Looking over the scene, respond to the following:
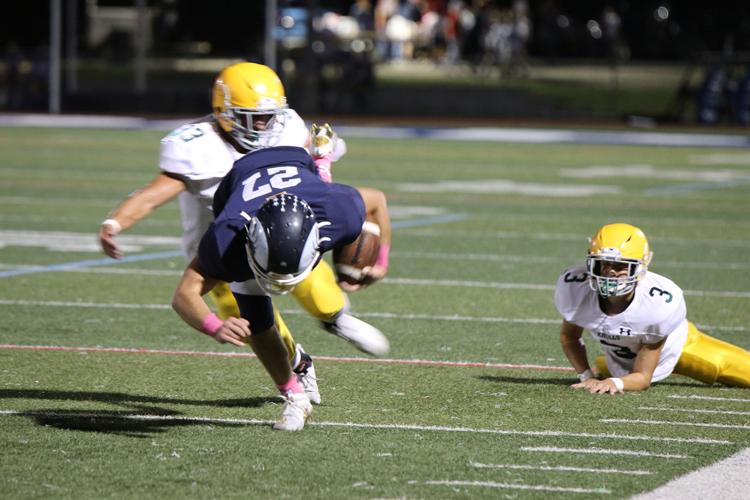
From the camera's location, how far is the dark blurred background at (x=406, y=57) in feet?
93.4

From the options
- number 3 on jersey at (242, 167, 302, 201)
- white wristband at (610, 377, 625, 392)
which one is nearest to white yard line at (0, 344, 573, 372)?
white wristband at (610, 377, 625, 392)

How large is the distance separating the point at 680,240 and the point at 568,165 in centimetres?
752

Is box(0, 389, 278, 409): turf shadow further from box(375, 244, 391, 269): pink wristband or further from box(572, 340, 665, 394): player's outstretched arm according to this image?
box(572, 340, 665, 394): player's outstretched arm

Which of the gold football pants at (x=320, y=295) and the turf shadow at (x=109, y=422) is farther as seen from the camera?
the gold football pants at (x=320, y=295)

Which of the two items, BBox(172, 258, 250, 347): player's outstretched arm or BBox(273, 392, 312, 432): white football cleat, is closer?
BBox(172, 258, 250, 347): player's outstretched arm

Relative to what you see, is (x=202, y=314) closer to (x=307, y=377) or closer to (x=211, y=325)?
(x=211, y=325)

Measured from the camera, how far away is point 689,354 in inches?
267

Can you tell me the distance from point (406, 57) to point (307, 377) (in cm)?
3112

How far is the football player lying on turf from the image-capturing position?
5152 mm

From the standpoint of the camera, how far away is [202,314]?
5.27 meters

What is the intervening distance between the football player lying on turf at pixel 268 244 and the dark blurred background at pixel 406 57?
20214 millimetres

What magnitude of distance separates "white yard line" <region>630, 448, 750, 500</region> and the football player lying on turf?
1.36 metres

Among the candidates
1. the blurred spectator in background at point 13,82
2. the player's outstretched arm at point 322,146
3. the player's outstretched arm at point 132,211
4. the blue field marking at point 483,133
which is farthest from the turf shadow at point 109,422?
the blurred spectator in background at point 13,82

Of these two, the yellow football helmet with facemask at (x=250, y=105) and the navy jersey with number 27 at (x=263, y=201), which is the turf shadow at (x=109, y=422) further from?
the yellow football helmet with facemask at (x=250, y=105)
